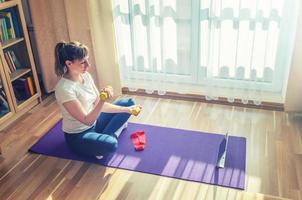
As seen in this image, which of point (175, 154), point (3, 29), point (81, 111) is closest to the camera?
point (81, 111)

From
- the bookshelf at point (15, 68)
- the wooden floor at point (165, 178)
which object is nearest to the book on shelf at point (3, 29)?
the bookshelf at point (15, 68)

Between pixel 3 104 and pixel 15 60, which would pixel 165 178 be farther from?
pixel 15 60

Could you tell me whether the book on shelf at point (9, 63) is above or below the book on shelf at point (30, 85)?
above

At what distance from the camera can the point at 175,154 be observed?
2381 millimetres

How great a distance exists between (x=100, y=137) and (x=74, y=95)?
32 centimetres

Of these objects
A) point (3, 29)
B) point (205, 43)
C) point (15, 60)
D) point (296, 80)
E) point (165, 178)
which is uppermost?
point (3, 29)

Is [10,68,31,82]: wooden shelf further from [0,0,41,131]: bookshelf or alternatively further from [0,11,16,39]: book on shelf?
[0,11,16,39]: book on shelf

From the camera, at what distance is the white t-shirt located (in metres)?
2.15

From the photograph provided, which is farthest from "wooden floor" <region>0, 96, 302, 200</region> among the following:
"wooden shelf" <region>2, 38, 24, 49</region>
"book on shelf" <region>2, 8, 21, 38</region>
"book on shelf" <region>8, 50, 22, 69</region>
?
"book on shelf" <region>2, 8, 21, 38</region>

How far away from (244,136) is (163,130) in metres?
0.60

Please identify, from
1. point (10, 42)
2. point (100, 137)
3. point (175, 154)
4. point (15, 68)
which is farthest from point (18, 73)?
point (175, 154)

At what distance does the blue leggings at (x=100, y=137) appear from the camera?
7.39 feet

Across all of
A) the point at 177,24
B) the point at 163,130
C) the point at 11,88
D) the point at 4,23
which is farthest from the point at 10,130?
the point at 177,24

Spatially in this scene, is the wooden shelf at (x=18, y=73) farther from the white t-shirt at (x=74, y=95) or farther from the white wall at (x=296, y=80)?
the white wall at (x=296, y=80)
